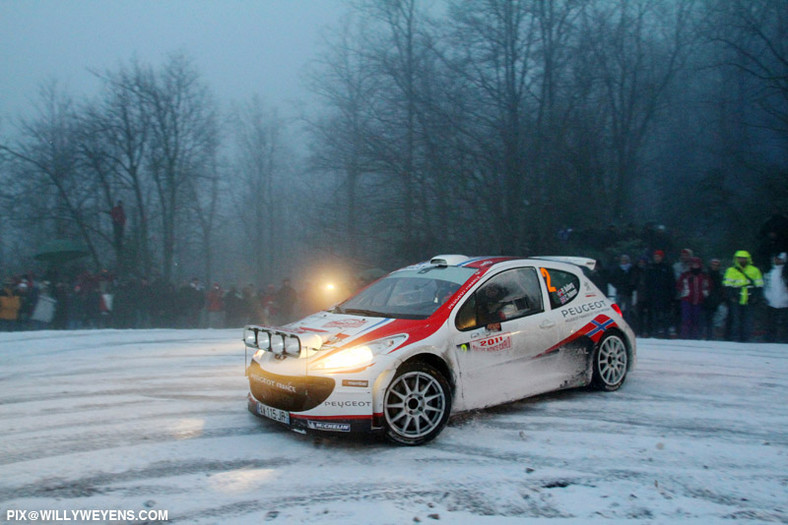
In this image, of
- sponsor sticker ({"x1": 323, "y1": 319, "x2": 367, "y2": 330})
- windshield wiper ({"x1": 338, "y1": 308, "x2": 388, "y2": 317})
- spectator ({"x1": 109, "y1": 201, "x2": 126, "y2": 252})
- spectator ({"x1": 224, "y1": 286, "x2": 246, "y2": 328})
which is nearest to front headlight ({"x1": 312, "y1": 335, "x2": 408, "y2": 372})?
sponsor sticker ({"x1": 323, "y1": 319, "x2": 367, "y2": 330})

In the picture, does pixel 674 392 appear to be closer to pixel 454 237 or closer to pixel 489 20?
pixel 454 237

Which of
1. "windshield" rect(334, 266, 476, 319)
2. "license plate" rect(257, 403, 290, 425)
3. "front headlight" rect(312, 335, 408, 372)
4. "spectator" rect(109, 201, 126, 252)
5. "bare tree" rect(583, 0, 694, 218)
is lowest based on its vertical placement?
"license plate" rect(257, 403, 290, 425)

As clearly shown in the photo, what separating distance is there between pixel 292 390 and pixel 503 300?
229 cm

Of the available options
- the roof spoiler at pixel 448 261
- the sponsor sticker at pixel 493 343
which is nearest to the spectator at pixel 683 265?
the roof spoiler at pixel 448 261

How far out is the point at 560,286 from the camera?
7.12 meters

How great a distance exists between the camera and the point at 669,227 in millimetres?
22625

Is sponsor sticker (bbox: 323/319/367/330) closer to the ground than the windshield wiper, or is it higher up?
closer to the ground

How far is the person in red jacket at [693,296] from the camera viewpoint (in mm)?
13195

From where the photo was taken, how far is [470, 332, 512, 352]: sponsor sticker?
5.96 meters

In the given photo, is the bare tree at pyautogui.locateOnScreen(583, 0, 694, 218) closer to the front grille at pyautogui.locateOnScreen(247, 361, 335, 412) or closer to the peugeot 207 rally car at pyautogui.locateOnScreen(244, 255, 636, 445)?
the peugeot 207 rally car at pyautogui.locateOnScreen(244, 255, 636, 445)

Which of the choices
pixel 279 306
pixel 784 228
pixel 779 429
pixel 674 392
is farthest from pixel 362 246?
pixel 779 429

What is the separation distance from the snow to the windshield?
114cm

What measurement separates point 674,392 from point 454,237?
47.1 ft

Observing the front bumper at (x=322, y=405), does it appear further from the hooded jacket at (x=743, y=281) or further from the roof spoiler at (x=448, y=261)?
the hooded jacket at (x=743, y=281)
